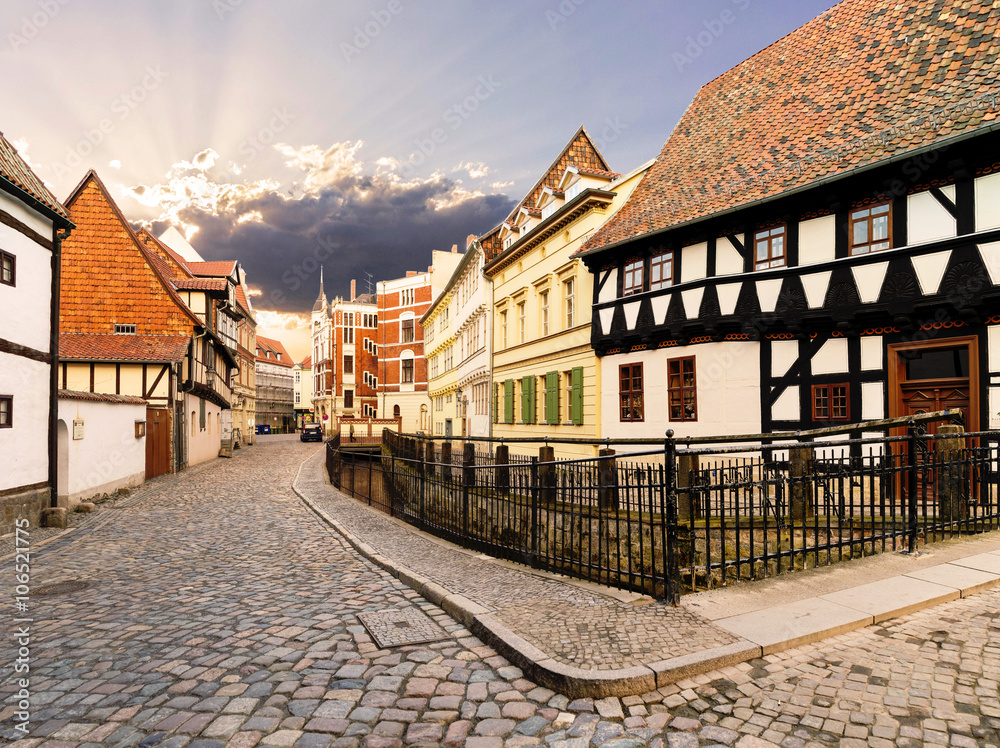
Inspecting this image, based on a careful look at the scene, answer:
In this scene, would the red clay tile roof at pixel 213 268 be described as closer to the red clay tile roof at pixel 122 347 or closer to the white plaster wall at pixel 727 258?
the red clay tile roof at pixel 122 347

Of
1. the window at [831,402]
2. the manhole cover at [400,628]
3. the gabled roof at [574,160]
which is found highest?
the gabled roof at [574,160]

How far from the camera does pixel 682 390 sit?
54.9 feet

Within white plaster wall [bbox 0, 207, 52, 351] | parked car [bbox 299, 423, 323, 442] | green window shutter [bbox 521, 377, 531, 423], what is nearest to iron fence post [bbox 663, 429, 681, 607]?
white plaster wall [bbox 0, 207, 52, 351]

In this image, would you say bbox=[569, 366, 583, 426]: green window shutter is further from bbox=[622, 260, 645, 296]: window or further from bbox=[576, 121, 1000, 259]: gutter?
bbox=[576, 121, 1000, 259]: gutter

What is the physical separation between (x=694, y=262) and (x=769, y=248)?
2.07 m

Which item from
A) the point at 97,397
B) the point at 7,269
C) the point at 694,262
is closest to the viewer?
the point at 7,269

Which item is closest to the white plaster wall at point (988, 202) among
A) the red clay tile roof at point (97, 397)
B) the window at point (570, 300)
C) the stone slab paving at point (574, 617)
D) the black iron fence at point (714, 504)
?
the black iron fence at point (714, 504)

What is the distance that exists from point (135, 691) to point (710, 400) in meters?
14.4

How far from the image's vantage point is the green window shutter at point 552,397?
22.8 metres

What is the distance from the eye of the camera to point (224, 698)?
4070 mm

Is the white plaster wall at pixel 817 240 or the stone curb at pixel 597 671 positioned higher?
the white plaster wall at pixel 817 240

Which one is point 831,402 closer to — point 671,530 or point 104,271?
point 671,530

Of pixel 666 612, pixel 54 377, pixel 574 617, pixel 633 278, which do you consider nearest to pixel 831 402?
pixel 633 278

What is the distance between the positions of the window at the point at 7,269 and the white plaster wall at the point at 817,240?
54.7 ft
